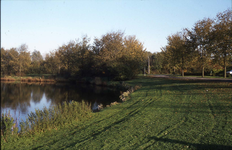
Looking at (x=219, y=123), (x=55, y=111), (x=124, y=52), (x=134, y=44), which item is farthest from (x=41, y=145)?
(x=134, y=44)

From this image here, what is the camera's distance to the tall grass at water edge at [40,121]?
7.89 meters

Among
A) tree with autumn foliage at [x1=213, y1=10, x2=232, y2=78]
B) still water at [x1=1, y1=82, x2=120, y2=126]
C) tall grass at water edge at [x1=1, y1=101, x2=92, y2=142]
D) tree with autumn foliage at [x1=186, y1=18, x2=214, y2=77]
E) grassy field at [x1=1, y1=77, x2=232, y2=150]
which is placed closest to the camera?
grassy field at [x1=1, y1=77, x2=232, y2=150]

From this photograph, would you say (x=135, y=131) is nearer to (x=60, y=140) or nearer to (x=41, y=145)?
(x=60, y=140)

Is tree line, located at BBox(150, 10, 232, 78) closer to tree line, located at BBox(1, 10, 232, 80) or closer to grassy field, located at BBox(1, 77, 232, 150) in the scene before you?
tree line, located at BBox(1, 10, 232, 80)

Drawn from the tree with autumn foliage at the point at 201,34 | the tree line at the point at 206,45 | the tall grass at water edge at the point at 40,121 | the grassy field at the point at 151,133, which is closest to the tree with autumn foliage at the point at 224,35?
the tree line at the point at 206,45

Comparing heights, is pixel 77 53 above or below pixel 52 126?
above

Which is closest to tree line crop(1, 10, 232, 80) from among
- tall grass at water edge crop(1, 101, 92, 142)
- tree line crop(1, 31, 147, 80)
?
tree line crop(1, 31, 147, 80)

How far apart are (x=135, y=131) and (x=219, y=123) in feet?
12.1

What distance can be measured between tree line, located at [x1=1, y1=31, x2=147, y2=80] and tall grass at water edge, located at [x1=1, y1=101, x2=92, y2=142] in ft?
64.6

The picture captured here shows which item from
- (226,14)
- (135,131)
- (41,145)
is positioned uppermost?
(226,14)

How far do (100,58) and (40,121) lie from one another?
95.5 feet

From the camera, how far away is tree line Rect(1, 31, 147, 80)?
37438 millimetres

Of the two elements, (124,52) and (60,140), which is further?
(124,52)

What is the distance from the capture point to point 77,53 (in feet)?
158
